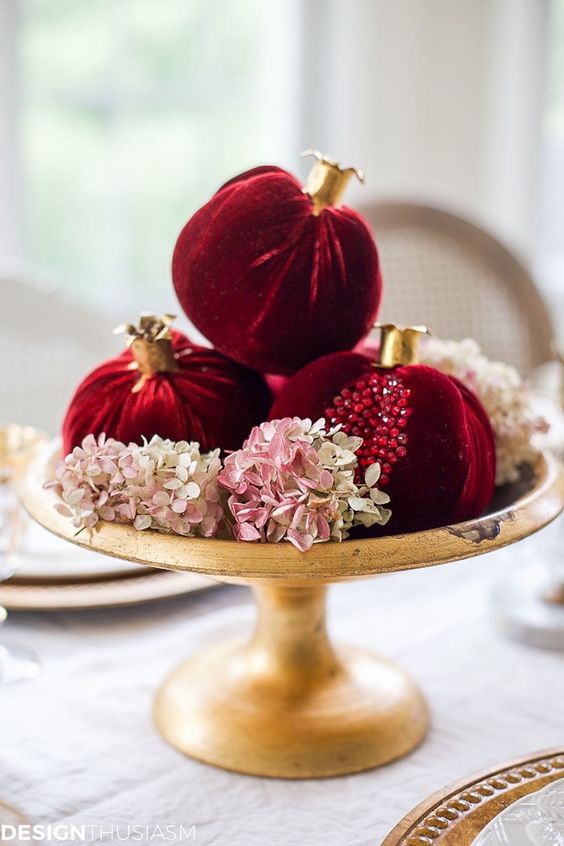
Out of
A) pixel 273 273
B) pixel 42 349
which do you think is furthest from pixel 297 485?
pixel 42 349

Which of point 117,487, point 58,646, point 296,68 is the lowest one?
point 58,646

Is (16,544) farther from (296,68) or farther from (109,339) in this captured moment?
(296,68)

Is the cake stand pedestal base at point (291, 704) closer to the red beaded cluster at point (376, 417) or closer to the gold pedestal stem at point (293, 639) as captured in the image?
the gold pedestal stem at point (293, 639)

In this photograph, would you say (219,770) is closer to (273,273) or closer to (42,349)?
(273,273)

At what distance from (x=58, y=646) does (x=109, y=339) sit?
66 cm

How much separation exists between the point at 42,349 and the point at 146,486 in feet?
2.82

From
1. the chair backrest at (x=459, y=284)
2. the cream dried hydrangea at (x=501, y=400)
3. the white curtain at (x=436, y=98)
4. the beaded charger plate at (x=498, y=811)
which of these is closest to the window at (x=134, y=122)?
the white curtain at (x=436, y=98)

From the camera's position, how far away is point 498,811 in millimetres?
571

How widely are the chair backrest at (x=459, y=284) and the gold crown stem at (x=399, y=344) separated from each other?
100cm

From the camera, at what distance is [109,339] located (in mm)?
1412

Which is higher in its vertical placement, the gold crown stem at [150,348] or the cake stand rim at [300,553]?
the gold crown stem at [150,348]

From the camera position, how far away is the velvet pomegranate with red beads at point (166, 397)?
0.64 metres

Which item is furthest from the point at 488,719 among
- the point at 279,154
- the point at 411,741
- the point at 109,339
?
the point at 279,154

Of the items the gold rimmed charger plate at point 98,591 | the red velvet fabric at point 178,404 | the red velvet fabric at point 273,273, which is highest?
the red velvet fabric at point 273,273
